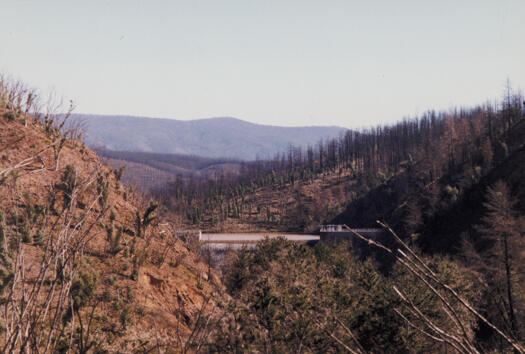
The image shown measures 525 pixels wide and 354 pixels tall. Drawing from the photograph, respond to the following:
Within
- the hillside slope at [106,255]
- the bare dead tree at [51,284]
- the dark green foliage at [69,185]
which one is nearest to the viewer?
the bare dead tree at [51,284]

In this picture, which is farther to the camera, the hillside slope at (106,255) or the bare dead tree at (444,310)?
the hillside slope at (106,255)

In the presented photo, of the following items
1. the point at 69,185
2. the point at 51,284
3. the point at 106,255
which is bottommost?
the point at 106,255

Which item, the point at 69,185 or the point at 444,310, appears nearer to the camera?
the point at 444,310

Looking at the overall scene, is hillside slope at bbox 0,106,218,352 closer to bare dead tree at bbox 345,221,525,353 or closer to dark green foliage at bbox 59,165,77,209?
dark green foliage at bbox 59,165,77,209

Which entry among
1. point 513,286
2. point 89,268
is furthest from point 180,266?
point 513,286

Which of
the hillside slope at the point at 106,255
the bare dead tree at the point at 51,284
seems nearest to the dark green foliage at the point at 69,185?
the bare dead tree at the point at 51,284

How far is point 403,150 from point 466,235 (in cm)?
6949

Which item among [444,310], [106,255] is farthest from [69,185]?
[444,310]

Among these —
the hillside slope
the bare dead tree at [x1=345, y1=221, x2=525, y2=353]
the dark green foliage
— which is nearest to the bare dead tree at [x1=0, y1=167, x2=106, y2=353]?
the dark green foliage

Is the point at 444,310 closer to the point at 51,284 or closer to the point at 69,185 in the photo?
the point at 51,284

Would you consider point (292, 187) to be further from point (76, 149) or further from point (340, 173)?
point (76, 149)

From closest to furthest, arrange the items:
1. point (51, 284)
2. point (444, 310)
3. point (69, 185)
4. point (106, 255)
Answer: point (444, 310), point (51, 284), point (69, 185), point (106, 255)

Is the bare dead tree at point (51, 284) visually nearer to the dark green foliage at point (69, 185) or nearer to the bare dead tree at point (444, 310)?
the dark green foliage at point (69, 185)

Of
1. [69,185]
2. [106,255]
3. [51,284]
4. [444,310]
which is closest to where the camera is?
[444,310]
